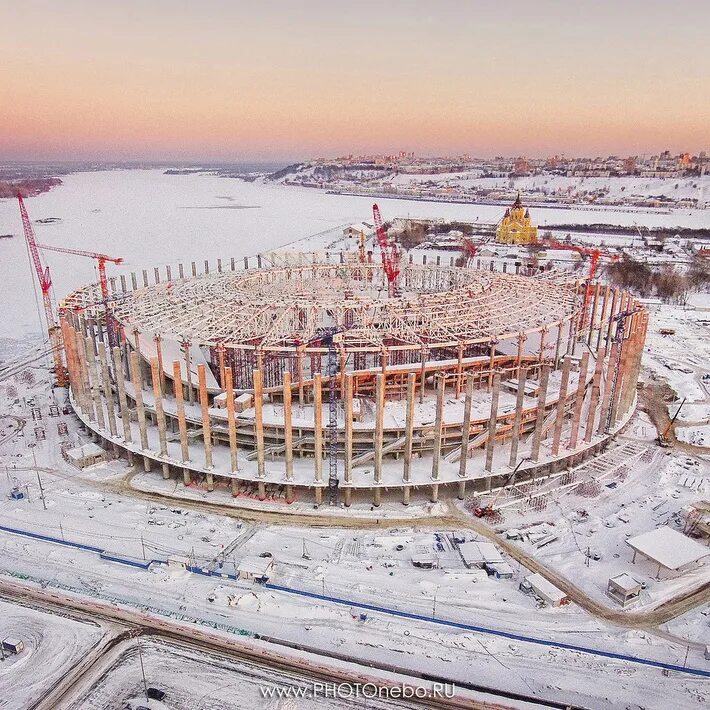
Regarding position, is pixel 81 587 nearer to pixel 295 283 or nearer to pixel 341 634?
pixel 341 634

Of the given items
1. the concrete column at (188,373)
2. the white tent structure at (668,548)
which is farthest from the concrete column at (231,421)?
the white tent structure at (668,548)

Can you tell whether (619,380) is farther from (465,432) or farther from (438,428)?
(438,428)

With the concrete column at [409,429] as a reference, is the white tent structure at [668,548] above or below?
below

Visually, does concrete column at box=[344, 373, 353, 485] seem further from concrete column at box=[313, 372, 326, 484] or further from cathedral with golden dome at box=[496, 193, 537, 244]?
cathedral with golden dome at box=[496, 193, 537, 244]

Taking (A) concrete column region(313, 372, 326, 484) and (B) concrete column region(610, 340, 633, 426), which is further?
(B) concrete column region(610, 340, 633, 426)

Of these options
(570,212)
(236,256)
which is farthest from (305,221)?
(570,212)

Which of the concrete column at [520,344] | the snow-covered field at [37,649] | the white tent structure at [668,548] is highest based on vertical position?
the concrete column at [520,344]

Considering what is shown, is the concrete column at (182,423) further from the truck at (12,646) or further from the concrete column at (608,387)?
the concrete column at (608,387)

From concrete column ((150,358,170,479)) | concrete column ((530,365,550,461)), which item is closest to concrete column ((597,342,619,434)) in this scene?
concrete column ((530,365,550,461))
